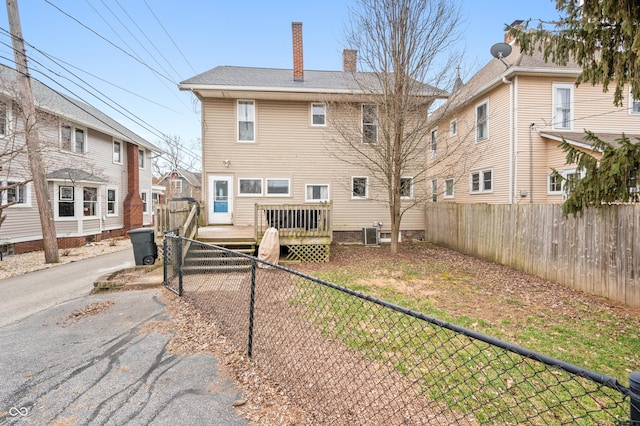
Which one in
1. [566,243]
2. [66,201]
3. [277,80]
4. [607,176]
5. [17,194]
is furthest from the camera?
[66,201]

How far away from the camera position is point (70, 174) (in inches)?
521

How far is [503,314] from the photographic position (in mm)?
Result: 5090

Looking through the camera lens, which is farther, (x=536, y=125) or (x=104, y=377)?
(x=536, y=125)

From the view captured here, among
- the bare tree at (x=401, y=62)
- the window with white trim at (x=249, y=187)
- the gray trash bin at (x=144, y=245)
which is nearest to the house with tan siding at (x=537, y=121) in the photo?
the bare tree at (x=401, y=62)

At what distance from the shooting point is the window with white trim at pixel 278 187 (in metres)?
12.3

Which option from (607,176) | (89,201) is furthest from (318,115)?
(89,201)

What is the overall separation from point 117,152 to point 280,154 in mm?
11901

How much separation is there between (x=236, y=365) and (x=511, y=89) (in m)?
12.7

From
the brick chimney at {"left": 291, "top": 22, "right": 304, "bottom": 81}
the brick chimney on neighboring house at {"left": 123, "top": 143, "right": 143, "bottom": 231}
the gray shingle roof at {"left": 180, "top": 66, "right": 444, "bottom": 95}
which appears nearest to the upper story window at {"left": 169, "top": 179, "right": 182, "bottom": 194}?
the brick chimney on neighboring house at {"left": 123, "top": 143, "right": 143, "bottom": 231}

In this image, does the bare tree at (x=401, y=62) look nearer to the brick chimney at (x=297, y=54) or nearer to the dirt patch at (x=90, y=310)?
the brick chimney at (x=297, y=54)

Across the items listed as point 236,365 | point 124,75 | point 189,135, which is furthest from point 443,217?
point 189,135

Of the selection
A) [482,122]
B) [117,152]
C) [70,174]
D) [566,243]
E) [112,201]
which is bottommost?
[566,243]

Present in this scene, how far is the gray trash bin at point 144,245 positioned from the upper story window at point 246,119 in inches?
219

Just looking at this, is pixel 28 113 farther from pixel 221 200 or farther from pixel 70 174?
pixel 221 200
